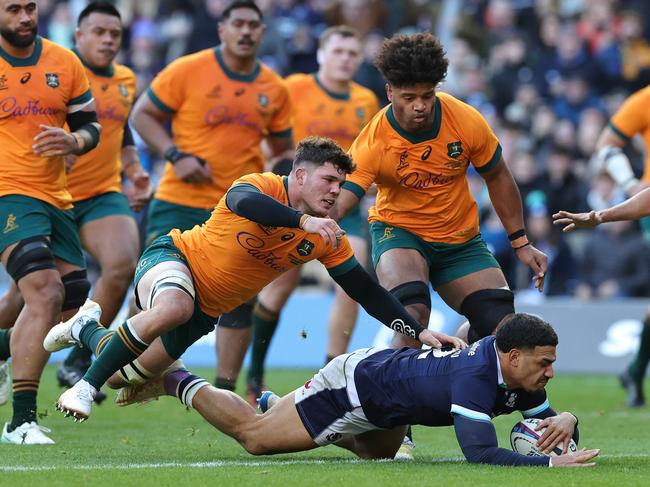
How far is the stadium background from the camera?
15.5 metres

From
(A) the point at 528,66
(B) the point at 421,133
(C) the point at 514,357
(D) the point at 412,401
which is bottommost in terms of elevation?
(D) the point at 412,401

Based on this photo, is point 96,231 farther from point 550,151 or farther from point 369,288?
point 550,151

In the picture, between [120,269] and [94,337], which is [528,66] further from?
[94,337]

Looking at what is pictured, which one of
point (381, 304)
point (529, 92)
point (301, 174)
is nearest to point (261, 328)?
point (381, 304)

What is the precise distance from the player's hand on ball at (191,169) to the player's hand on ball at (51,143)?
210 cm

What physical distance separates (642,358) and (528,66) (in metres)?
8.38

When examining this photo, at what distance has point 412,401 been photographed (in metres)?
7.29

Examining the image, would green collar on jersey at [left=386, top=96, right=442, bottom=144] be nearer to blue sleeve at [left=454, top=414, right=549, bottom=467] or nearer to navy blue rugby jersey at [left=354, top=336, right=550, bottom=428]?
navy blue rugby jersey at [left=354, top=336, right=550, bottom=428]

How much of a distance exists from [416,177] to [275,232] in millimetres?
1139

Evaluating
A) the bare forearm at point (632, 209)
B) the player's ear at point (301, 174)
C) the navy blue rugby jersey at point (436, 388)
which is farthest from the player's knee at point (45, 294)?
the bare forearm at point (632, 209)

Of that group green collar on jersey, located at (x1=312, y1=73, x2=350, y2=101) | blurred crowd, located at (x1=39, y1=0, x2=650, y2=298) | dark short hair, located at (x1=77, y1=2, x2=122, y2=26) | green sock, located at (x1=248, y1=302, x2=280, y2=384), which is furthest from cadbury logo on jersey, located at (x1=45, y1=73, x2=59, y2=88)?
blurred crowd, located at (x1=39, y1=0, x2=650, y2=298)

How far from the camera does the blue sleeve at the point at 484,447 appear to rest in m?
6.92

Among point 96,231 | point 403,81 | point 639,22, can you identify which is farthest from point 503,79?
point 403,81

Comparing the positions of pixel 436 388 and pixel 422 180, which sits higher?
pixel 422 180
